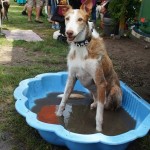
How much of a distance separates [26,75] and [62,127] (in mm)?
2588

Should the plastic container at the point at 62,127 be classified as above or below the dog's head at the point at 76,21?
below

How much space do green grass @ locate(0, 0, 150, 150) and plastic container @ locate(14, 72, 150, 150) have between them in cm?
23

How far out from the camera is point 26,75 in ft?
19.6

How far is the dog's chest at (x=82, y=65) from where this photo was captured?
3961mm

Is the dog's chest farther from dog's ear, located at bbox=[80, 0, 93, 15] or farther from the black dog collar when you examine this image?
dog's ear, located at bbox=[80, 0, 93, 15]

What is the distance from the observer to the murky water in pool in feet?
13.9

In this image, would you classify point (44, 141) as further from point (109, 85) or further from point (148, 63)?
point (148, 63)

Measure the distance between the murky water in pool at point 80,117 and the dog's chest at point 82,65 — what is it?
567 millimetres

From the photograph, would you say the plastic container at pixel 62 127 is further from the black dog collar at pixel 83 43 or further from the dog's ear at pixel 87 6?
the dog's ear at pixel 87 6

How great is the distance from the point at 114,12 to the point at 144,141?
6.48m

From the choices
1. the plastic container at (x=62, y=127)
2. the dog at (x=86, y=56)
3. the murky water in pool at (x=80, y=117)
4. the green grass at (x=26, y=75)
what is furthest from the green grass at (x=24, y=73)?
the dog at (x=86, y=56)

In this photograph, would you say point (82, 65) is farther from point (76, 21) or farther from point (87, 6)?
point (87, 6)

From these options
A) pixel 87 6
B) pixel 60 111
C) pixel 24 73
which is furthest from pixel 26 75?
pixel 87 6

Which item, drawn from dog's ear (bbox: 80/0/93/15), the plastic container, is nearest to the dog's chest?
dog's ear (bbox: 80/0/93/15)
